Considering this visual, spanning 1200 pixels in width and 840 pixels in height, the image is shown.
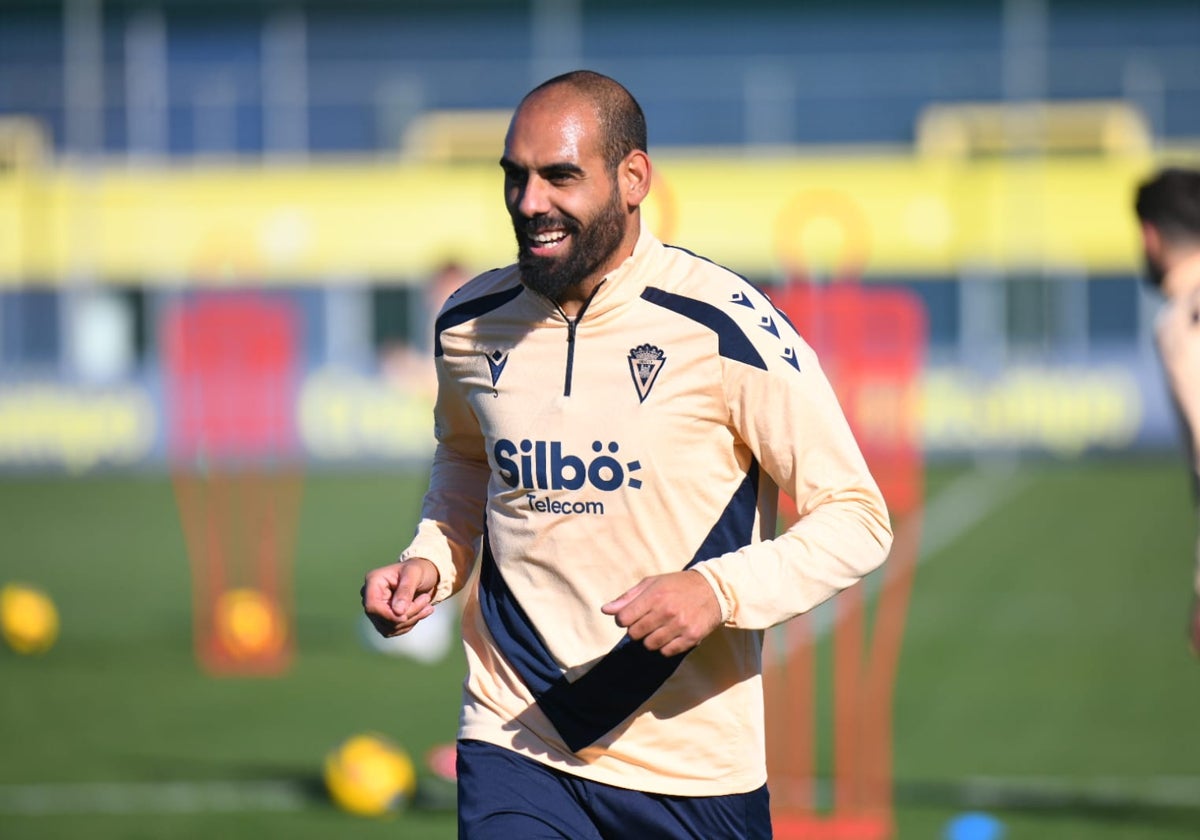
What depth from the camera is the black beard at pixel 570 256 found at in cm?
386

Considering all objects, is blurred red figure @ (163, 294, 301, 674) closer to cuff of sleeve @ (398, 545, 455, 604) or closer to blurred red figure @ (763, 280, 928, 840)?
blurred red figure @ (763, 280, 928, 840)

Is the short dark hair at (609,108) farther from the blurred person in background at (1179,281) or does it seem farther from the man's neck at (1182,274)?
the man's neck at (1182,274)

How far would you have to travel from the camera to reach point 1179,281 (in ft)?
18.7

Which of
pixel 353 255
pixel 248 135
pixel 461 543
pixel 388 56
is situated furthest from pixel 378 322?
pixel 461 543

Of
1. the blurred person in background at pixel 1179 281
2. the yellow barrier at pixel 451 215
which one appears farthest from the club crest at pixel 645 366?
the yellow barrier at pixel 451 215

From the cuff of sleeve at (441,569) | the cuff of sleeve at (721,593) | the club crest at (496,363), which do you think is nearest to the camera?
the cuff of sleeve at (721,593)

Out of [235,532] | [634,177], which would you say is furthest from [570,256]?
[235,532]

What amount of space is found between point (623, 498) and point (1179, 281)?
8.50ft

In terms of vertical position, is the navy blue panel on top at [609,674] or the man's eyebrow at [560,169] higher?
the man's eyebrow at [560,169]

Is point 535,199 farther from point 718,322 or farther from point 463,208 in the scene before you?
point 463,208

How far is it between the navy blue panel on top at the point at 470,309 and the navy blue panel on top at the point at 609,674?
675 mm

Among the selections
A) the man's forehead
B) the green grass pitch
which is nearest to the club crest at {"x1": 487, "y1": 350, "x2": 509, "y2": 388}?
the man's forehead

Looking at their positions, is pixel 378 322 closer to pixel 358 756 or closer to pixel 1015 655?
pixel 1015 655

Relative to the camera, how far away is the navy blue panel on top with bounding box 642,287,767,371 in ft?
12.6
